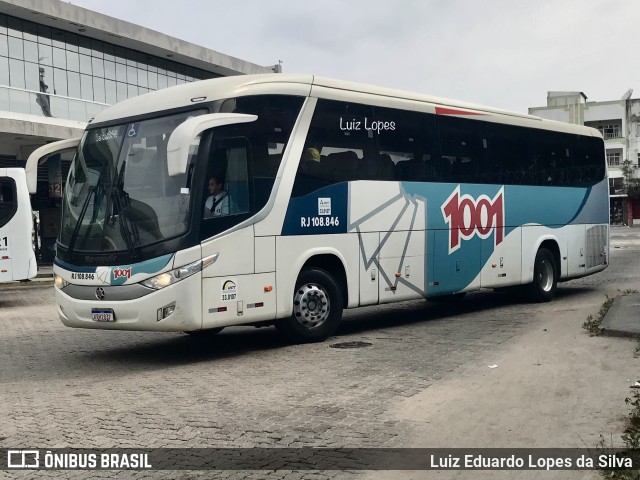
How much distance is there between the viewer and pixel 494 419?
6.68 m

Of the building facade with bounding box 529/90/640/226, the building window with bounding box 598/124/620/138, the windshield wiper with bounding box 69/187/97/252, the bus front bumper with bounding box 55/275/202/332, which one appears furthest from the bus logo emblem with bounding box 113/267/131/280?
the building window with bounding box 598/124/620/138

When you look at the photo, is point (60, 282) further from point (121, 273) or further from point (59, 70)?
point (59, 70)

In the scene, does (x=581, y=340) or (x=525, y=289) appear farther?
(x=525, y=289)

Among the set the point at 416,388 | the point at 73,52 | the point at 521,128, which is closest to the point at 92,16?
the point at 73,52

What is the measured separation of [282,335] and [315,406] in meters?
3.81

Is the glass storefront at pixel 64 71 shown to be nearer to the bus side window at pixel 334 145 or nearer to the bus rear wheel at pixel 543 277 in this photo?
the bus rear wheel at pixel 543 277

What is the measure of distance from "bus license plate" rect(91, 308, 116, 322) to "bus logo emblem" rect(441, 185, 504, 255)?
6231 mm

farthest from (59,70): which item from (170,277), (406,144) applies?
(170,277)

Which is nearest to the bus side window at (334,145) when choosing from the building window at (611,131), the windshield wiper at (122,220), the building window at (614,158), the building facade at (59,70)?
the windshield wiper at (122,220)

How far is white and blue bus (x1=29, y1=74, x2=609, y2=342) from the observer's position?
9.53 m

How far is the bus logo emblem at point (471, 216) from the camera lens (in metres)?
13.7

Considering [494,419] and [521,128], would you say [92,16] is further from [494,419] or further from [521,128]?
[494,419]

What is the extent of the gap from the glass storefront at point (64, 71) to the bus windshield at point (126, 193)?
22887 mm

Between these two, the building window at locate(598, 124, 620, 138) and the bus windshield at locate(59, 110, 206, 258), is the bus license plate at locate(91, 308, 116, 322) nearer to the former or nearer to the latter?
the bus windshield at locate(59, 110, 206, 258)
